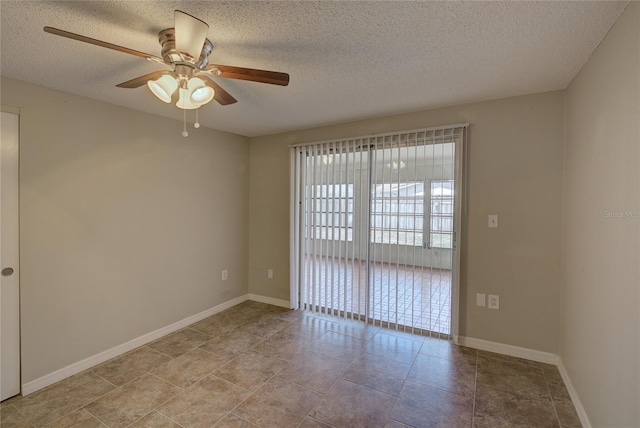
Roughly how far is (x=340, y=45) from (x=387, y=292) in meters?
2.52

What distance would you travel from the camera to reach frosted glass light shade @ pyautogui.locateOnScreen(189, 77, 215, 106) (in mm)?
1663

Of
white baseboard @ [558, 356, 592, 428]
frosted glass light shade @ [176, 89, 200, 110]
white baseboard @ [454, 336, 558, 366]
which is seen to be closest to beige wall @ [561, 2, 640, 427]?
white baseboard @ [558, 356, 592, 428]

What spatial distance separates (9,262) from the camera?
2133 mm

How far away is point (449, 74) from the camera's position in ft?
7.07

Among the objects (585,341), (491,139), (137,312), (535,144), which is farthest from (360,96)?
(137,312)

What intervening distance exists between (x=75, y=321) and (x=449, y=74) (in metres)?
3.58

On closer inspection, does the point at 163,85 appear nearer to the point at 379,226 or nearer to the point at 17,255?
the point at 17,255

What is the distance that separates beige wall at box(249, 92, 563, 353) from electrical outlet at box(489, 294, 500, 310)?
0.11 feet

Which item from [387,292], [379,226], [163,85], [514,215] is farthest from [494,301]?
[163,85]

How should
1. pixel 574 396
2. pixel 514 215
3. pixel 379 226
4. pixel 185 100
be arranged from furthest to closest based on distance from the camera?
pixel 379 226 < pixel 514 215 < pixel 574 396 < pixel 185 100

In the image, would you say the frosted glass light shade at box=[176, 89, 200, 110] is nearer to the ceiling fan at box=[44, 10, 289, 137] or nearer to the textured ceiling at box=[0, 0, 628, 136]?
the ceiling fan at box=[44, 10, 289, 137]

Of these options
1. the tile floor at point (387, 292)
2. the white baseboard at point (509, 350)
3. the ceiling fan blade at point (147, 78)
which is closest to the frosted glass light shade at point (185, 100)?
the ceiling fan blade at point (147, 78)

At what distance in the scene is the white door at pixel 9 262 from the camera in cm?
209

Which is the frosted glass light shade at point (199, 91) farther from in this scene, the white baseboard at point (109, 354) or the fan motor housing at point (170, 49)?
the white baseboard at point (109, 354)
